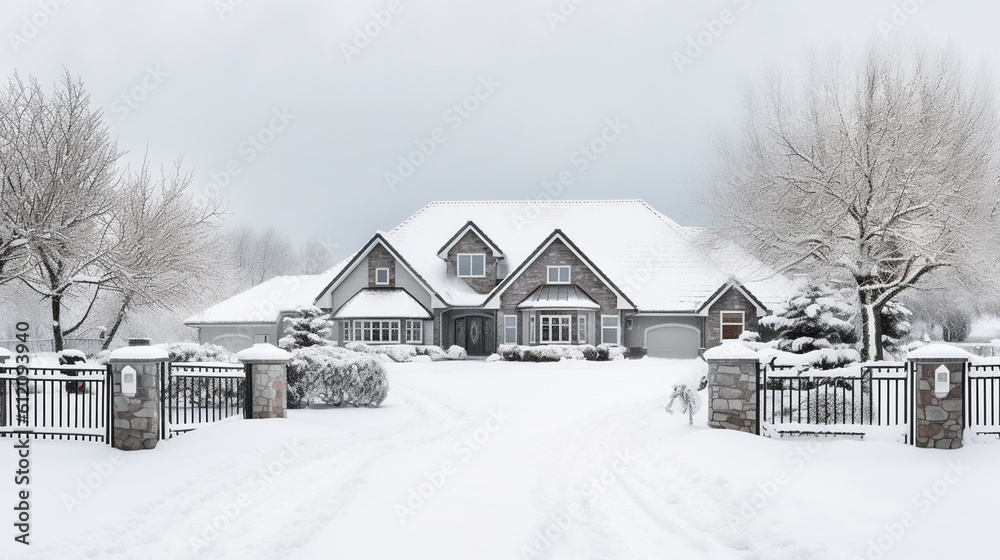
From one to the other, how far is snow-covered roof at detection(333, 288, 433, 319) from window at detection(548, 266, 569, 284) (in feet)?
21.1

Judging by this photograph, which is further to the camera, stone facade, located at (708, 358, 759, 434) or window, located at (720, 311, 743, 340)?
window, located at (720, 311, 743, 340)

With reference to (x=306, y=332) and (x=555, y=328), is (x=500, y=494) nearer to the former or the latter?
(x=306, y=332)

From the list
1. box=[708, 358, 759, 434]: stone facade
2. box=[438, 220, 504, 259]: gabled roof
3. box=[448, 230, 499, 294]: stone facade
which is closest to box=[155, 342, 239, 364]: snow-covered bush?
box=[708, 358, 759, 434]: stone facade

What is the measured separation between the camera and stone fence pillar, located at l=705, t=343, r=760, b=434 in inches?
524

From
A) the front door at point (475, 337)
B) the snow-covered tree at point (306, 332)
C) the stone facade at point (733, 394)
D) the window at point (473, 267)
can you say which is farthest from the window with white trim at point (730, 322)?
the stone facade at point (733, 394)

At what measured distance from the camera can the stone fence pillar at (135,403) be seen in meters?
12.2

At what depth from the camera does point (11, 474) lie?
10.5 m

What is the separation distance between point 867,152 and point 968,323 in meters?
44.3

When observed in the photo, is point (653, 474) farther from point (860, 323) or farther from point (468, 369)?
point (468, 369)

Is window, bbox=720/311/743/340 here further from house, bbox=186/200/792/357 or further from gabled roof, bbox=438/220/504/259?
gabled roof, bbox=438/220/504/259

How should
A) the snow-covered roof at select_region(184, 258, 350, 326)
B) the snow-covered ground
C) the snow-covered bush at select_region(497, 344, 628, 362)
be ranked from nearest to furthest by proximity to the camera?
1. the snow-covered ground
2. the snow-covered bush at select_region(497, 344, 628, 362)
3. the snow-covered roof at select_region(184, 258, 350, 326)

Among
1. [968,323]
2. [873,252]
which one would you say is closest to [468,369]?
[873,252]

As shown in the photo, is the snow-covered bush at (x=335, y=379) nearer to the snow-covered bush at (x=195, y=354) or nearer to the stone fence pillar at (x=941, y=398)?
the snow-covered bush at (x=195, y=354)

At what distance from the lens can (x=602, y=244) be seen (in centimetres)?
4103
